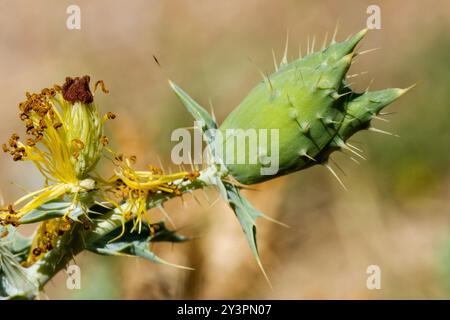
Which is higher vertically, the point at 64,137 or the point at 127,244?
the point at 64,137

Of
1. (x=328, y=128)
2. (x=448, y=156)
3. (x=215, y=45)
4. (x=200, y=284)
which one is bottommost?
(x=200, y=284)

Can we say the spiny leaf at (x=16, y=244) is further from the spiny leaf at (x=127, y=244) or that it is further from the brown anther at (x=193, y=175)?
the brown anther at (x=193, y=175)

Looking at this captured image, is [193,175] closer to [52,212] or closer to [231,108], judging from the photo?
[52,212]

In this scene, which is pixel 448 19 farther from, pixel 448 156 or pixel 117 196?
pixel 117 196

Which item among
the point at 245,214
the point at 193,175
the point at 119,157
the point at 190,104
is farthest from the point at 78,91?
the point at 245,214

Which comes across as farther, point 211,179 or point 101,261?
point 101,261

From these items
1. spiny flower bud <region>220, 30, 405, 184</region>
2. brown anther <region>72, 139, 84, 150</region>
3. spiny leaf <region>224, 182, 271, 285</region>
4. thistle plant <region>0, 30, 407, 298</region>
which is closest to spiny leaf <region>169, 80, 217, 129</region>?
thistle plant <region>0, 30, 407, 298</region>

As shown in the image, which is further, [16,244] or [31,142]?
[16,244]

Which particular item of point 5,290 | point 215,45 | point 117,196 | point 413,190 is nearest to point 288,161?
point 117,196
